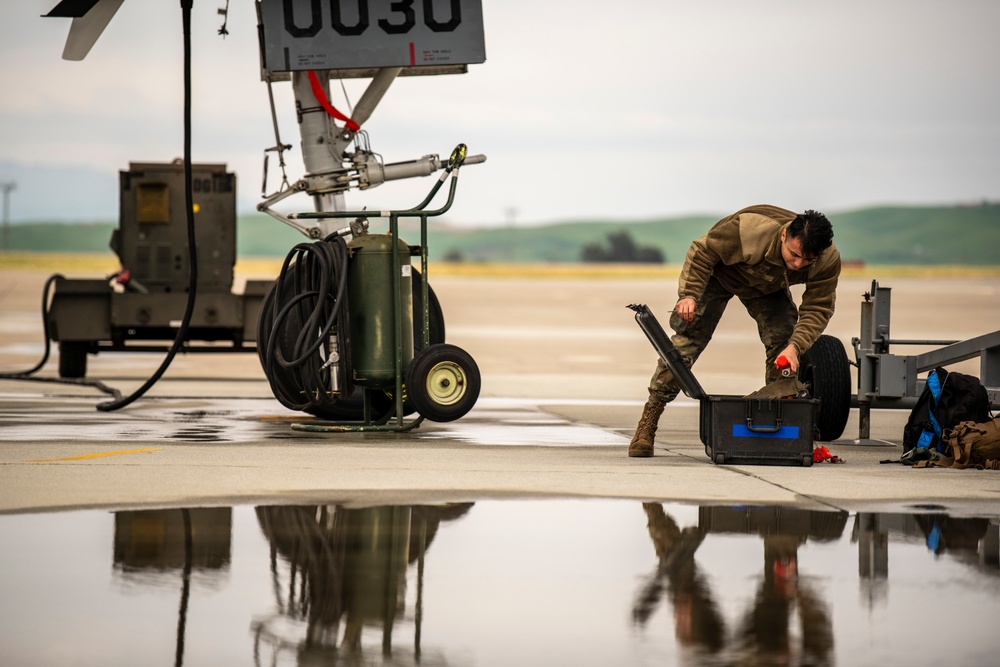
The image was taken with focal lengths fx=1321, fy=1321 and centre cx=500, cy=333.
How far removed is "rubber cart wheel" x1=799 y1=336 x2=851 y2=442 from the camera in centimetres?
984

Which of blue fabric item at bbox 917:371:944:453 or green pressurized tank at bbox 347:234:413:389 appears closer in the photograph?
blue fabric item at bbox 917:371:944:453

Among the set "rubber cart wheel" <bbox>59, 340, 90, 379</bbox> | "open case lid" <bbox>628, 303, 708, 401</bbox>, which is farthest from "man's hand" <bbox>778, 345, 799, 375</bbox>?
"rubber cart wheel" <bbox>59, 340, 90, 379</bbox>

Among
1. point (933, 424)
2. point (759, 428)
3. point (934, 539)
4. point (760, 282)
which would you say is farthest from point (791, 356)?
point (934, 539)

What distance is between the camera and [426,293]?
33.1 ft

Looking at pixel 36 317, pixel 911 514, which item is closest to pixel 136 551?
pixel 911 514

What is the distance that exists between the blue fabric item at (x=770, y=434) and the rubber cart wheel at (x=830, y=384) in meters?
1.83

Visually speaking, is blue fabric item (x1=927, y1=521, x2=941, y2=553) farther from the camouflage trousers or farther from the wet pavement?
the camouflage trousers

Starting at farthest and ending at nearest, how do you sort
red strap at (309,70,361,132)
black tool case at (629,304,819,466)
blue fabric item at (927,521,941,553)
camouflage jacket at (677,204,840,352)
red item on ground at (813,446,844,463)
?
red strap at (309,70,361,132) → red item on ground at (813,446,844,463) → black tool case at (629,304,819,466) → camouflage jacket at (677,204,840,352) → blue fabric item at (927,521,941,553)

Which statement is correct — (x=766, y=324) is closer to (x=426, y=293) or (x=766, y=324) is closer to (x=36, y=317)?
(x=426, y=293)

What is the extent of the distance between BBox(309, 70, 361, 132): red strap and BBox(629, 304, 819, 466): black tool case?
4609 mm

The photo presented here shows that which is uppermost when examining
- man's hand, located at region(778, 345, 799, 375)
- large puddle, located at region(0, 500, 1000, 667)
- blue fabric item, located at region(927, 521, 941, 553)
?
man's hand, located at region(778, 345, 799, 375)

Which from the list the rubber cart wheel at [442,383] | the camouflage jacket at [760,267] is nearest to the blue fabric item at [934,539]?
the camouflage jacket at [760,267]

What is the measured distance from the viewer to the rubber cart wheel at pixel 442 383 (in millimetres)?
9664

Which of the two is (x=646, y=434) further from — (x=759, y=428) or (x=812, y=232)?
(x=812, y=232)
